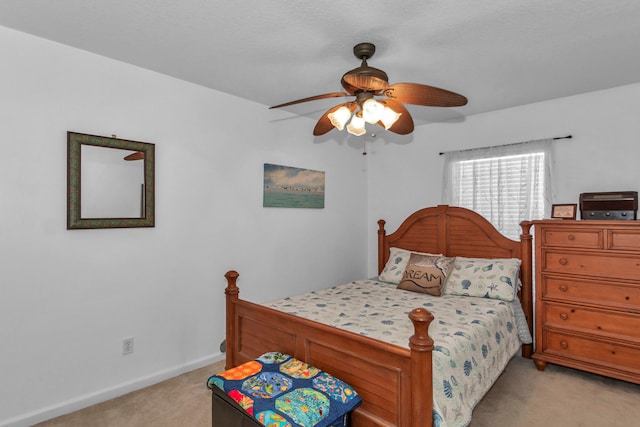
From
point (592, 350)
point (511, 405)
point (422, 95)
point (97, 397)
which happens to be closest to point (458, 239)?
point (592, 350)

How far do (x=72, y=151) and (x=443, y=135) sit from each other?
11.8 feet

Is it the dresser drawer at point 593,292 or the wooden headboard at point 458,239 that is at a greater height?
the wooden headboard at point 458,239

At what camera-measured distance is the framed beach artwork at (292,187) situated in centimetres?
358

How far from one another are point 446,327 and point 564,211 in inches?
67.9

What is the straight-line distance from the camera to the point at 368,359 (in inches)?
70.0

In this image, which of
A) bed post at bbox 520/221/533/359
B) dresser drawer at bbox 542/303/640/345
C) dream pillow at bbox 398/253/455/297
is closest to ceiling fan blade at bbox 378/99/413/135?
dream pillow at bbox 398/253/455/297

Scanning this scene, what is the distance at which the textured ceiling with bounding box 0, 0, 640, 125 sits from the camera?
1878mm

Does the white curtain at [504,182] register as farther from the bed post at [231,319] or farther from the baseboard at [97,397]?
the baseboard at [97,397]

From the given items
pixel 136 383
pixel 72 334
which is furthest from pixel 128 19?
pixel 136 383

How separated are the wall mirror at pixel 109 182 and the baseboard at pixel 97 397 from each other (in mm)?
1172

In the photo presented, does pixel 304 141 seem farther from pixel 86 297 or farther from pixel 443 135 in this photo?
pixel 86 297

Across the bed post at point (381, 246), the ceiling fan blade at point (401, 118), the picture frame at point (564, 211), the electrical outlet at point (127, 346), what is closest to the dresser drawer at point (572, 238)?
the picture frame at point (564, 211)

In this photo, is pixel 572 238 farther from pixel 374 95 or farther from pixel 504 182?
pixel 374 95

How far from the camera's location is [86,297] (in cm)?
241
